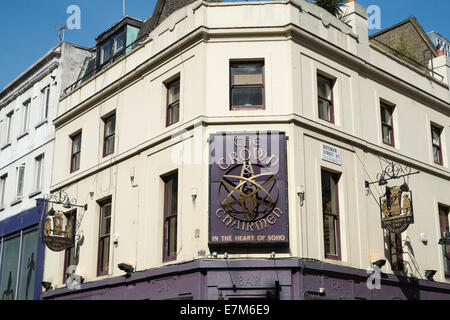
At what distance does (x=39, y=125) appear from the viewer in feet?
84.8

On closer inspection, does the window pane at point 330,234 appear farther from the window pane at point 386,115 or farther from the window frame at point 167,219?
the window pane at point 386,115

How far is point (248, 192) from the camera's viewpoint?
16516mm

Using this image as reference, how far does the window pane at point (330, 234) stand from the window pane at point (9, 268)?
13.6 meters

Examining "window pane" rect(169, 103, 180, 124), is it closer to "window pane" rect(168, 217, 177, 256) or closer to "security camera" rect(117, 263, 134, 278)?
"window pane" rect(168, 217, 177, 256)

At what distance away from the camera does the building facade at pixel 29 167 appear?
79.8 feet

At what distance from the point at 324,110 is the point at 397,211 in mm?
3647

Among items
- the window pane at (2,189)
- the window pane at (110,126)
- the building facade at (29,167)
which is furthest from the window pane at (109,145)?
the window pane at (2,189)

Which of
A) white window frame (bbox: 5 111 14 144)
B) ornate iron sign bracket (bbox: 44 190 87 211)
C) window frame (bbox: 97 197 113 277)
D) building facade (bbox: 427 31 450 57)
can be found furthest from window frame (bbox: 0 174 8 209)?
building facade (bbox: 427 31 450 57)

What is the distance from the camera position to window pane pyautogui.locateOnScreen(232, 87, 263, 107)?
17828 millimetres

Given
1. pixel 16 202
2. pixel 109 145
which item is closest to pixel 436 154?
pixel 109 145

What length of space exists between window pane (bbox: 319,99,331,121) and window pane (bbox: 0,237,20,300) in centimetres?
1411

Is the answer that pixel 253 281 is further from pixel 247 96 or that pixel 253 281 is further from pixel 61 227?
pixel 61 227
